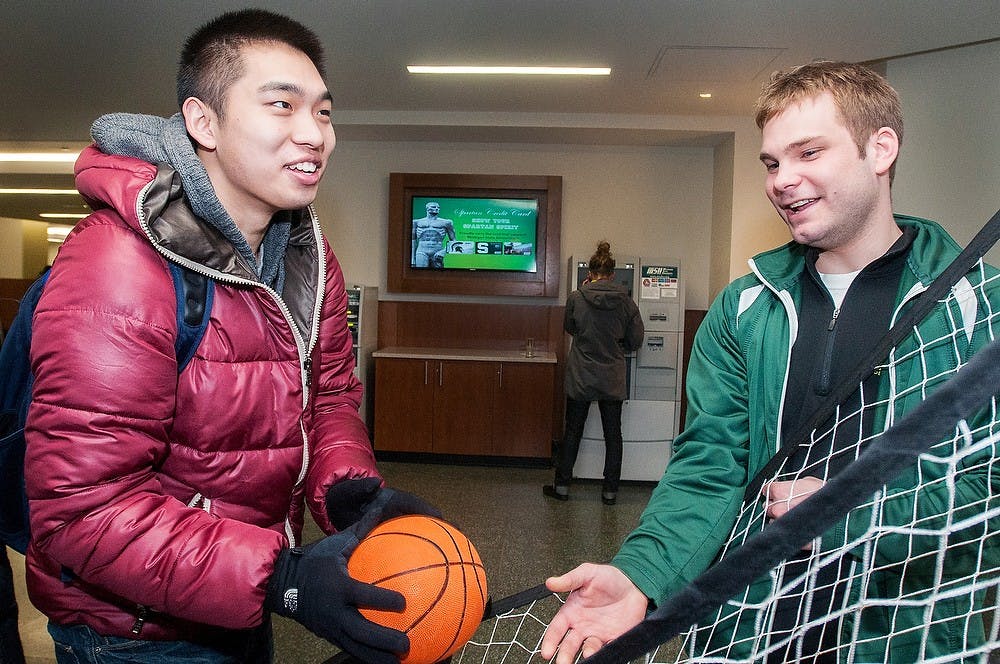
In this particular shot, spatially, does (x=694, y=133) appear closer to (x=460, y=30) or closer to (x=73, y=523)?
(x=460, y=30)

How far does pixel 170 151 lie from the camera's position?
49.4 inches

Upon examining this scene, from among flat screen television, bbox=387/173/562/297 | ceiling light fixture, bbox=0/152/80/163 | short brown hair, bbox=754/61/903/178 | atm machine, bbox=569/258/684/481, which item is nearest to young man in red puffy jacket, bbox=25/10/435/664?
short brown hair, bbox=754/61/903/178

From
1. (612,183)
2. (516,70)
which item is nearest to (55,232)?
(612,183)

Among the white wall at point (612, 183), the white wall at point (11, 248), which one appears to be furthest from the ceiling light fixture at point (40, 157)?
the white wall at point (11, 248)

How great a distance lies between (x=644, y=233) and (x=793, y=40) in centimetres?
258

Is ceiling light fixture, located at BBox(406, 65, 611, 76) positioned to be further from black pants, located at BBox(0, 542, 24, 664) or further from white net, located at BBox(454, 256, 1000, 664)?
black pants, located at BBox(0, 542, 24, 664)

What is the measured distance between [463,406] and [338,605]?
16.6 feet

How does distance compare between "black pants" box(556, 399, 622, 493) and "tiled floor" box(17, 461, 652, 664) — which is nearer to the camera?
"tiled floor" box(17, 461, 652, 664)

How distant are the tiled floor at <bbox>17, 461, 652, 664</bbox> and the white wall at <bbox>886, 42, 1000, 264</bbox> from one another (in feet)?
9.15

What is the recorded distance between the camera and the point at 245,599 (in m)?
1.06

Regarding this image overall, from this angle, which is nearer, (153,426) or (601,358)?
(153,426)

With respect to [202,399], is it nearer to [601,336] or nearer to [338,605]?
[338,605]

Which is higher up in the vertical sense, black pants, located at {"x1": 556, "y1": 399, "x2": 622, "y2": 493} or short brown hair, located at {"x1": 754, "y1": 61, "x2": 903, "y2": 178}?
short brown hair, located at {"x1": 754, "y1": 61, "x2": 903, "y2": 178}

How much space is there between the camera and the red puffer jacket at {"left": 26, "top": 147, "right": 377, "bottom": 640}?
101cm
